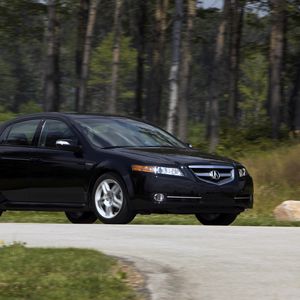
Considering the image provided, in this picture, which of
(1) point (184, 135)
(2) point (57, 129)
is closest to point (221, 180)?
(2) point (57, 129)

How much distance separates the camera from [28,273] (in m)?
→ 7.41

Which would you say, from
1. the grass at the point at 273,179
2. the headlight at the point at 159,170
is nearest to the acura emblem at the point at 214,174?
the headlight at the point at 159,170

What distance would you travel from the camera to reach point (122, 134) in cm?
1370

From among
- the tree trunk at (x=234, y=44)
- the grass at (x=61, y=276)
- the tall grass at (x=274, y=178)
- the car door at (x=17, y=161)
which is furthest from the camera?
the tree trunk at (x=234, y=44)

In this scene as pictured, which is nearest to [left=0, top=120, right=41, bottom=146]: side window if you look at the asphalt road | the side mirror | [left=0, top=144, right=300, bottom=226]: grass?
the side mirror

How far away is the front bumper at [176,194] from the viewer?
1255cm

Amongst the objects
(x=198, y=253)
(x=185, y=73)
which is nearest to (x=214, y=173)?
(x=198, y=253)

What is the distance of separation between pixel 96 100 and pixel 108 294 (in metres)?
96.8

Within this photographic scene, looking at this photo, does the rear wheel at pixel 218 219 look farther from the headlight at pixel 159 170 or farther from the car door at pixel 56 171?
the car door at pixel 56 171

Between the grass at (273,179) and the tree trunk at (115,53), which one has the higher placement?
the tree trunk at (115,53)

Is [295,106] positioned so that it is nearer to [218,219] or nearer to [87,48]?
[87,48]

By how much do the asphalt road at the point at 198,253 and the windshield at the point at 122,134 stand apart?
1.68 meters

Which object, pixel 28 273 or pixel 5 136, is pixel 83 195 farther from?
pixel 28 273

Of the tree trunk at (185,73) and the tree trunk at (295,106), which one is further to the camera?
the tree trunk at (295,106)
